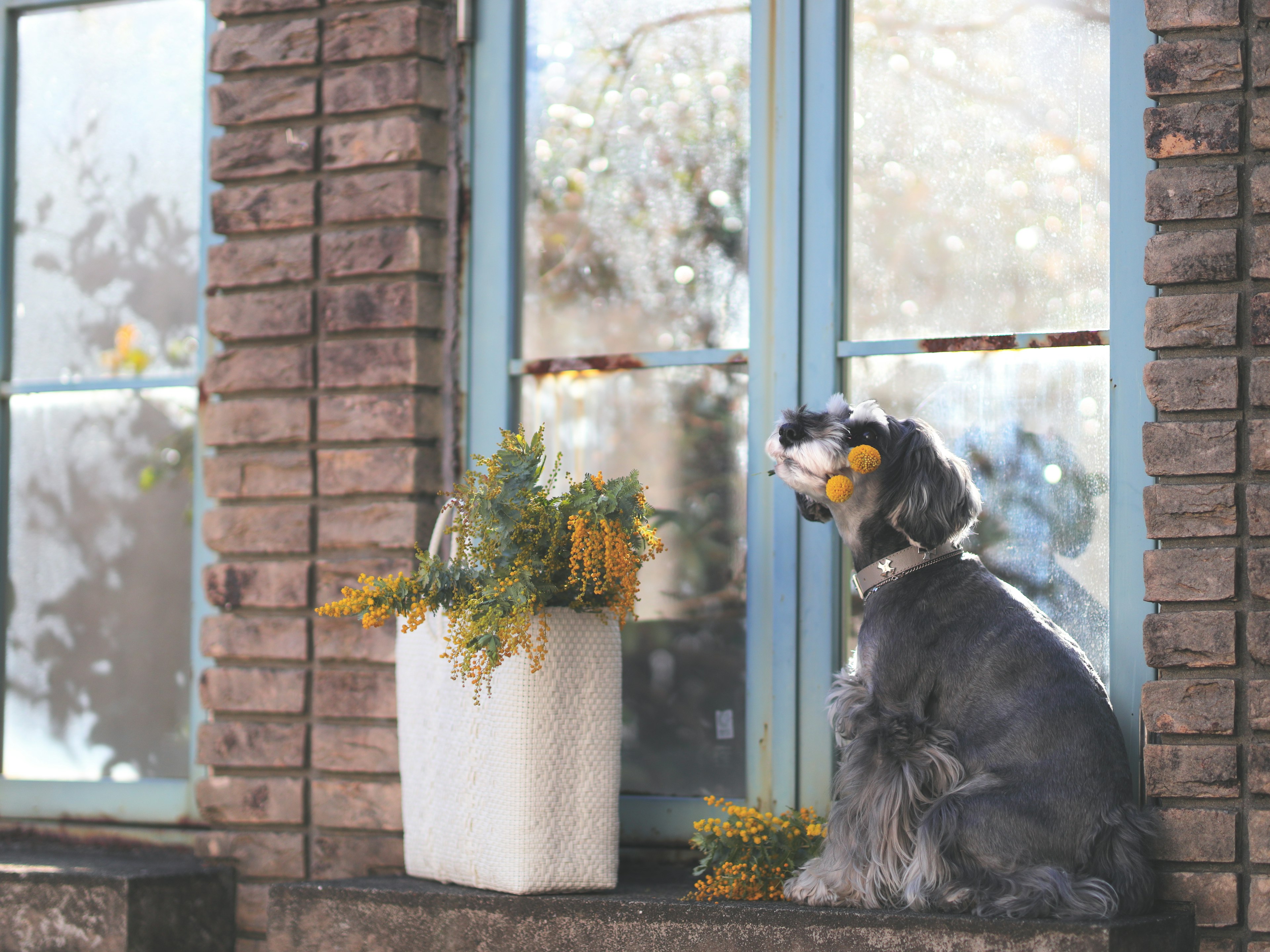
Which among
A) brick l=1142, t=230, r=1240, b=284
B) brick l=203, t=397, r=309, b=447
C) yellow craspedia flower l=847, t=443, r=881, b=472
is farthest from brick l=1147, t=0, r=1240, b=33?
brick l=203, t=397, r=309, b=447

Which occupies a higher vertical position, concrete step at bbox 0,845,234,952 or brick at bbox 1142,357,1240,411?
brick at bbox 1142,357,1240,411

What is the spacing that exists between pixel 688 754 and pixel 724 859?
1.30 ft

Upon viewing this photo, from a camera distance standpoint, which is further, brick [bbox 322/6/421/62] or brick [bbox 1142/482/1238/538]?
brick [bbox 322/6/421/62]

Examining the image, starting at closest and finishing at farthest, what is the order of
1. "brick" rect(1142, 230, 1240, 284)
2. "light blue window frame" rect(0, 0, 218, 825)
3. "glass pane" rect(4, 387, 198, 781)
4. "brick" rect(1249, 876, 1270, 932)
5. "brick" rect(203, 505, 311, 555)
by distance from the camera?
"brick" rect(1249, 876, 1270, 932) → "brick" rect(1142, 230, 1240, 284) → "brick" rect(203, 505, 311, 555) → "light blue window frame" rect(0, 0, 218, 825) → "glass pane" rect(4, 387, 198, 781)

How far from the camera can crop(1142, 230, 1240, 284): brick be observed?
2.53m

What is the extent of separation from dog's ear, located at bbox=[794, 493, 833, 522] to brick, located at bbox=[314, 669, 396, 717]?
3.34 ft

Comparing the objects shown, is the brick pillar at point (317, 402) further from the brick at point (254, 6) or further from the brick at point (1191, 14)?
the brick at point (1191, 14)

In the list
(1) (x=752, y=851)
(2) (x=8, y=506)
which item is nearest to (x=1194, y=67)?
(1) (x=752, y=851)

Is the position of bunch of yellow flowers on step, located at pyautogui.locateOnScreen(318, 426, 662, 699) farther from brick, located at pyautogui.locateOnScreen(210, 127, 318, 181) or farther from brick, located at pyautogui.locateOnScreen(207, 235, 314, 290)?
brick, located at pyautogui.locateOnScreen(210, 127, 318, 181)

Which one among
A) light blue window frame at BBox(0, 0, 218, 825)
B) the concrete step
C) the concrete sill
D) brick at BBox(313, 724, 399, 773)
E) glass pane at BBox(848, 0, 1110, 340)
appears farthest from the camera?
light blue window frame at BBox(0, 0, 218, 825)

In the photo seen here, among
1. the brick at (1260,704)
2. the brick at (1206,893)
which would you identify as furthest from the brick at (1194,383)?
the brick at (1206,893)

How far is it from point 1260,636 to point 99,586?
9.09ft

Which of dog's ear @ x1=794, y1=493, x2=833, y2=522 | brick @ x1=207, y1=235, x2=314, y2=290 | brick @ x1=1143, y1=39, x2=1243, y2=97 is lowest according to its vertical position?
dog's ear @ x1=794, y1=493, x2=833, y2=522

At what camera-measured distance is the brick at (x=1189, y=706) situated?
2.47m
